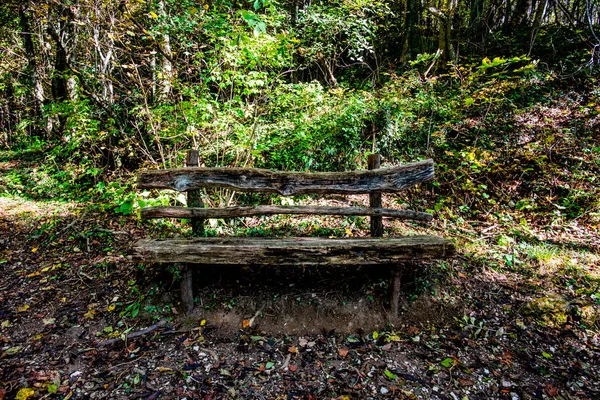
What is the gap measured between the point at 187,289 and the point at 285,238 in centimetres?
118

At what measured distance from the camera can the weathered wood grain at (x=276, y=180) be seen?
11.0ft

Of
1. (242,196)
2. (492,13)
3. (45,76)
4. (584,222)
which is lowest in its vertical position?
(584,222)

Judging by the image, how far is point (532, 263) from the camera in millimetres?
4266

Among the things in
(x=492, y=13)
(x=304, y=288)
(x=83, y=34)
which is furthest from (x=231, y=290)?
(x=492, y=13)

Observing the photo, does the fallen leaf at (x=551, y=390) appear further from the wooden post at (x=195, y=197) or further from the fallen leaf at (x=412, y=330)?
the wooden post at (x=195, y=197)

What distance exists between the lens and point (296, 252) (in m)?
3.06

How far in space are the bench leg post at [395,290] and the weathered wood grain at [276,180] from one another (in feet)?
2.99

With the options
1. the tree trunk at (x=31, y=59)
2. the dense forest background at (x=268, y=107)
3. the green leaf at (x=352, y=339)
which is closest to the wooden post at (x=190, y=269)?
the dense forest background at (x=268, y=107)

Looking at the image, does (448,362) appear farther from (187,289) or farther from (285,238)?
(187,289)

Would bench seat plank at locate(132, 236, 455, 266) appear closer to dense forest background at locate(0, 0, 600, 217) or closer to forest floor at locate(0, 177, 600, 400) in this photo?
forest floor at locate(0, 177, 600, 400)

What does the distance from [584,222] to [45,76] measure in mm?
11327

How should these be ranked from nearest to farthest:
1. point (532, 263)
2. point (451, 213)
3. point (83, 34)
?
point (532, 263) → point (451, 213) → point (83, 34)

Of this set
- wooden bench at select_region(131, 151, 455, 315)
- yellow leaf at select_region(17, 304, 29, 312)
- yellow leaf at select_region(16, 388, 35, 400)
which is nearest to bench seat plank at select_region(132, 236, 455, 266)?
wooden bench at select_region(131, 151, 455, 315)

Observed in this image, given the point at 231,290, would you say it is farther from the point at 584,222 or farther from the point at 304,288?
the point at 584,222
